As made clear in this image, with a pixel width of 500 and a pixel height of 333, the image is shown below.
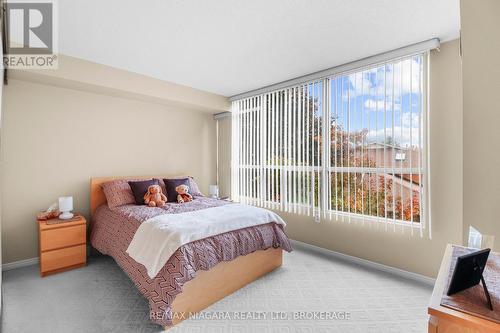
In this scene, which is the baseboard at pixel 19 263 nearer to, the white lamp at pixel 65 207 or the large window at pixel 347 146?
the white lamp at pixel 65 207

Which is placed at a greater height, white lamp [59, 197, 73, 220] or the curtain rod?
the curtain rod

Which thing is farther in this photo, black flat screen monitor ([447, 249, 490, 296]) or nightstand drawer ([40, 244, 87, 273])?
nightstand drawer ([40, 244, 87, 273])

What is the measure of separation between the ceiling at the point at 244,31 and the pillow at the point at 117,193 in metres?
1.57

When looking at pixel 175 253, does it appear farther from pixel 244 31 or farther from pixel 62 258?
pixel 244 31

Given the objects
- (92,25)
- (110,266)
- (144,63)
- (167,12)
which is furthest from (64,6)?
(110,266)

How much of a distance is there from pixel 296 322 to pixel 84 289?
6.85ft

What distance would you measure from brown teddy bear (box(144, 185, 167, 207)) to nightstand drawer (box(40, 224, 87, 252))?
2.48 ft

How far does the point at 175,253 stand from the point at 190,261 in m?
0.14

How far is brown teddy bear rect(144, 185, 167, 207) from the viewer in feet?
10.4

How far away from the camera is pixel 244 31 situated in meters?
2.30

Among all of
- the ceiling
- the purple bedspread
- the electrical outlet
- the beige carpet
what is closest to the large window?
the electrical outlet

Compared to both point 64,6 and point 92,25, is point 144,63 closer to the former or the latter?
point 92,25

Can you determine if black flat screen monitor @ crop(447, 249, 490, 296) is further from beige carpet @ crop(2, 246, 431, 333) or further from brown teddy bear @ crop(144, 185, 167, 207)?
brown teddy bear @ crop(144, 185, 167, 207)

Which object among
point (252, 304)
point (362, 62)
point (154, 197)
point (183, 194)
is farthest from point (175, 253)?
point (362, 62)
